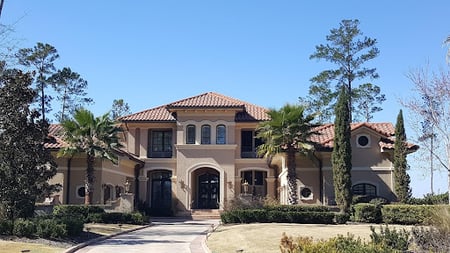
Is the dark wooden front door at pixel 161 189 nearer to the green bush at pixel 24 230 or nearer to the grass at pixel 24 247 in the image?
the green bush at pixel 24 230

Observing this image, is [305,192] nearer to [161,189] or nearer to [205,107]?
[205,107]

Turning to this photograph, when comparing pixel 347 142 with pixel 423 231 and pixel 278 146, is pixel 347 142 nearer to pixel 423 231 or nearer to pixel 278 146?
pixel 278 146

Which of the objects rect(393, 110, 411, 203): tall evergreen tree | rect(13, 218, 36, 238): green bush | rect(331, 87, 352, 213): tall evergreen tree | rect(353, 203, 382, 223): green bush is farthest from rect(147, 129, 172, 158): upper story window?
rect(13, 218, 36, 238): green bush

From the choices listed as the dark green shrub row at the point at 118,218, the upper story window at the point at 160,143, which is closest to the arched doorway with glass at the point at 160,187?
the upper story window at the point at 160,143

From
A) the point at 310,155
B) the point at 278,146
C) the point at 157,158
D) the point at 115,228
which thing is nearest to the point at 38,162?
the point at 115,228

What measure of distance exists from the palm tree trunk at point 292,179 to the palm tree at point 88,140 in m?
10.8

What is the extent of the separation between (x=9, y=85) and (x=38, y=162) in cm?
347

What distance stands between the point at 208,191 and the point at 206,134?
4.82 m

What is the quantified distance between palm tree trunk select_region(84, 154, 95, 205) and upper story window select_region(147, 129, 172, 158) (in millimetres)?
10263

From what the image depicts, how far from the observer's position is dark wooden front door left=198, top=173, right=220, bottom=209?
4188cm

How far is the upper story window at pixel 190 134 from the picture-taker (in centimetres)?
4069

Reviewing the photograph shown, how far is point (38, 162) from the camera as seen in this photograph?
22.8 m

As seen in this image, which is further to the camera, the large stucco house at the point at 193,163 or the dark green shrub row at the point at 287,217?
the large stucco house at the point at 193,163

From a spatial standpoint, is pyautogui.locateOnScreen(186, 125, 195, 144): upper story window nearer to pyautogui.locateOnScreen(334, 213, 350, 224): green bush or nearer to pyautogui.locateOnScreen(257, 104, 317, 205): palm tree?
pyautogui.locateOnScreen(257, 104, 317, 205): palm tree
